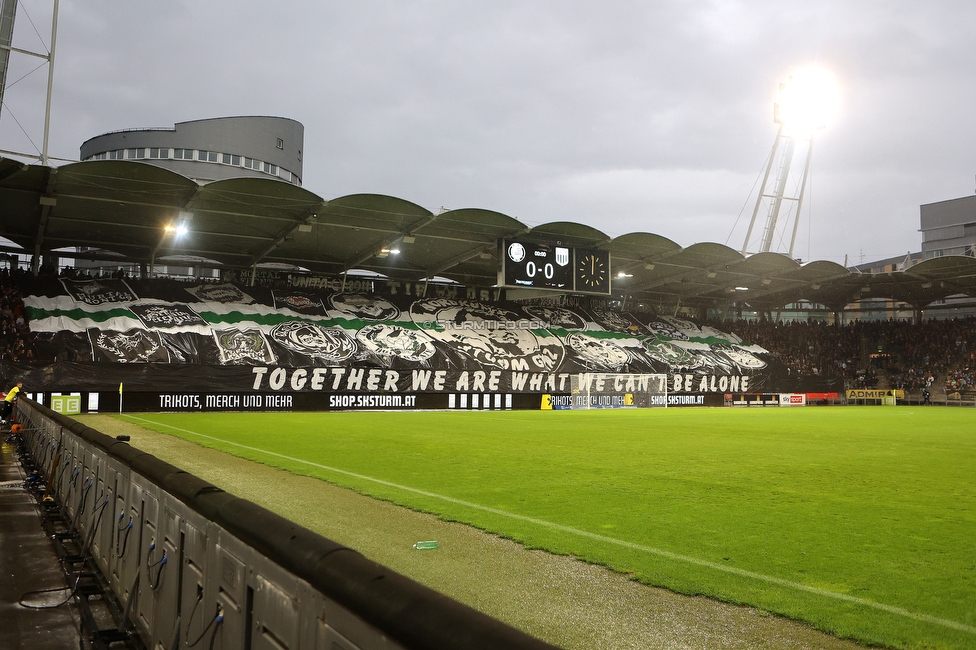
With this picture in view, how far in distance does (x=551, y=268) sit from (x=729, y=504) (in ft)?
92.2

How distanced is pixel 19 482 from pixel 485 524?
822 cm

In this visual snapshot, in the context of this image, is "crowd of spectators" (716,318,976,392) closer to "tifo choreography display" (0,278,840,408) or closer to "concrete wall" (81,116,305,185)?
"tifo choreography display" (0,278,840,408)

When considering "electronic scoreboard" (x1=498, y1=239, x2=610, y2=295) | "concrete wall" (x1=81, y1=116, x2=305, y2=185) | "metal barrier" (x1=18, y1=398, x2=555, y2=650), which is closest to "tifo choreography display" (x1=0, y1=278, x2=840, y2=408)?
"electronic scoreboard" (x1=498, y1=239, x2=610, y2=295)

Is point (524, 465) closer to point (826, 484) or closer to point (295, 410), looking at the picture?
point (826, 484)

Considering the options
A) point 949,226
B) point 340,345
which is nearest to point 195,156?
point 340,345

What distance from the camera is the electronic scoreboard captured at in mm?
35844

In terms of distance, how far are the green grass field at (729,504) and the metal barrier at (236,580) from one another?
346 centimetres

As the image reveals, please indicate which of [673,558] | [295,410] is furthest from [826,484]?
[295,410]

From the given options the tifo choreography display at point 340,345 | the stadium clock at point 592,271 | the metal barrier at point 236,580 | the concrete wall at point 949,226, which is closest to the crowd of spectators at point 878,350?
the tifo choreography display at point 340,345

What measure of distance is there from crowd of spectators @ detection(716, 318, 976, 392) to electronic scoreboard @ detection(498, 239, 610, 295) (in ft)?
80.9

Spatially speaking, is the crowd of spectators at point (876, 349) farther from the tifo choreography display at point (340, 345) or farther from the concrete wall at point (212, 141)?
the concrete wall at point (212, 141)

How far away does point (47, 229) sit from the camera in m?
36.6

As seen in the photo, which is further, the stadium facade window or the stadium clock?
the stadium facade window

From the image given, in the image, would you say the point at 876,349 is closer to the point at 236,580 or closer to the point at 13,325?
the point at 13,325
